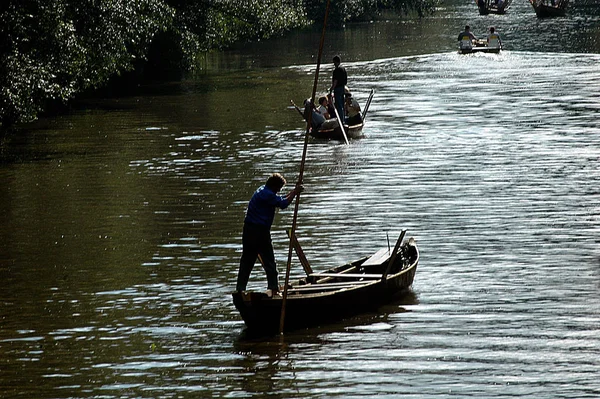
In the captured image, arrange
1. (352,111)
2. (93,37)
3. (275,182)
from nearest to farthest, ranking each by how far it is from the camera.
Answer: (275,182)
(352,111)
(93,37)

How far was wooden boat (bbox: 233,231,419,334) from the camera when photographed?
12562mm

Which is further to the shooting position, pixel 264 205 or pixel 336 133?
pixel 336 133

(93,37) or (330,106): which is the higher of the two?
(93,37)

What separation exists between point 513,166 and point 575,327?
40.0 ft

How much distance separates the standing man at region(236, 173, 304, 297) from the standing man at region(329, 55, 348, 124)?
53.2ft

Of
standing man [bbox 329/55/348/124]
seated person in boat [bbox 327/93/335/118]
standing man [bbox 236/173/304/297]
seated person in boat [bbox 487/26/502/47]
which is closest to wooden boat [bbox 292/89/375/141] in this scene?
standing man [bbox 329/55/348/124]

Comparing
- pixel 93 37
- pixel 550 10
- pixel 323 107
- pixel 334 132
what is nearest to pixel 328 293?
→ pixel 334 132

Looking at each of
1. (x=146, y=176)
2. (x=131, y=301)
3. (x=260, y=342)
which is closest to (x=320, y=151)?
(x=146, y=176)

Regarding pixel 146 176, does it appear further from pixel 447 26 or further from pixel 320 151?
pixel 447 26

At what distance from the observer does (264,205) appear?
1298cm

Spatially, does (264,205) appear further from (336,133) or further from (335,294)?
(336,133)

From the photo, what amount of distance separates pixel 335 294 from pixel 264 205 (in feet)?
4.47

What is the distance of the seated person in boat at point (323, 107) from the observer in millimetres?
30922

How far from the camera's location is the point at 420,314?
1336 cm
